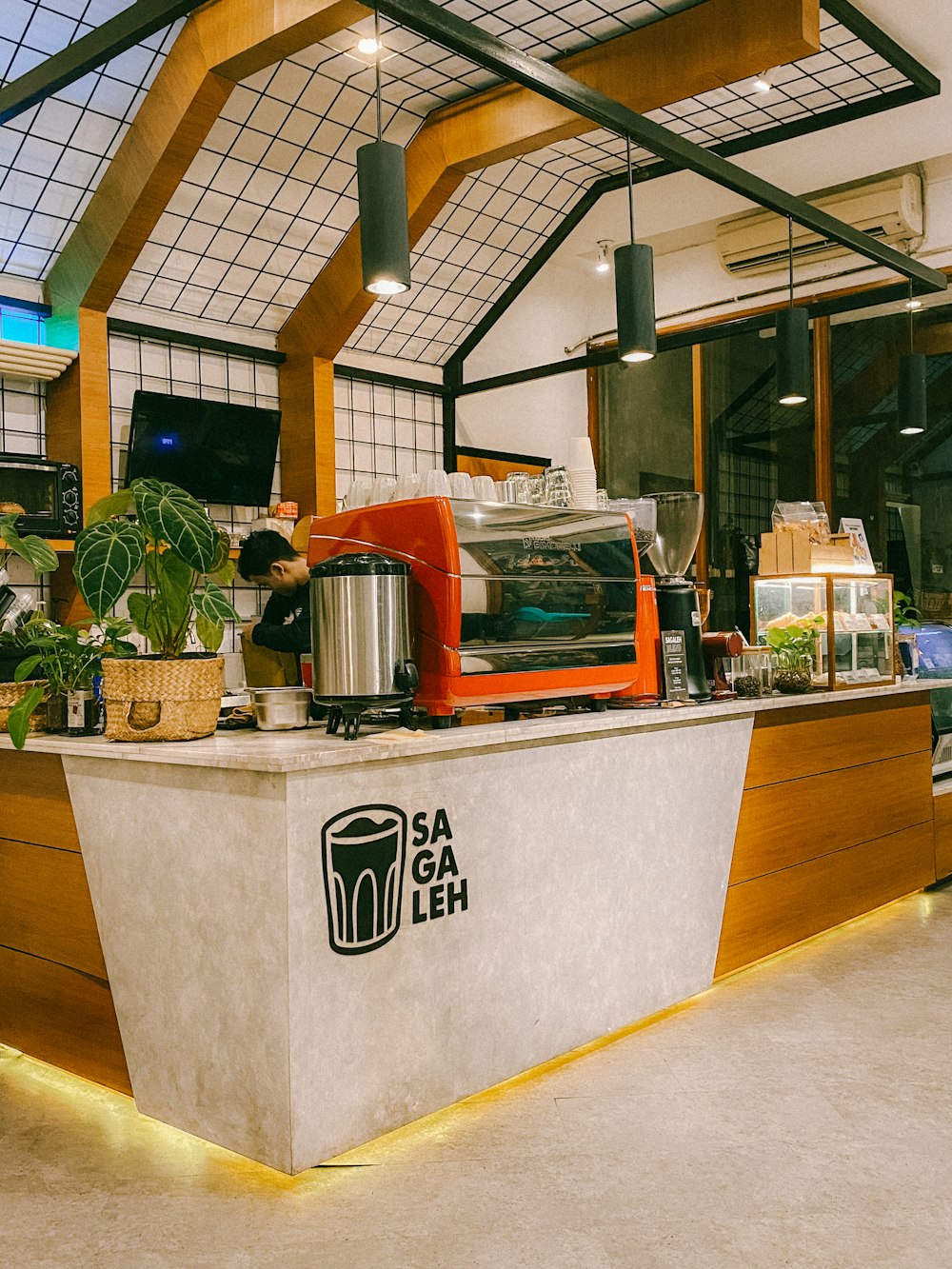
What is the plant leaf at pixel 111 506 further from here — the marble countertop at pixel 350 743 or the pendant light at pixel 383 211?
the pendant light at pixel 383 211

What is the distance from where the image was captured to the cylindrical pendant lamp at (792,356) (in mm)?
4637

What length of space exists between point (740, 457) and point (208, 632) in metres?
5.40

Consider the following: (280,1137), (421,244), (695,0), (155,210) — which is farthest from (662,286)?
(280,1137)

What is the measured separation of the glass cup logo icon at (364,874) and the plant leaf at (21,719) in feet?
2.72

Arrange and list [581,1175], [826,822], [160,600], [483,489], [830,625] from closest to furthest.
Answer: [581,1175]
[160,600]
[483,489]
[826,822]
[830,625]

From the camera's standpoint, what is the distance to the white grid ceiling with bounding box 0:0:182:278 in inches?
176

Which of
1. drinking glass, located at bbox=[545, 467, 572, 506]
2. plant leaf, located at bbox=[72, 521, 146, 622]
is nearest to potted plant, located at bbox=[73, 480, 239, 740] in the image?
plant leaf, located at bbox=[72, 521, 146, 622]

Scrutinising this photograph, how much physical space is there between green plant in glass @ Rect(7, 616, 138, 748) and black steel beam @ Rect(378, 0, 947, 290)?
175cm

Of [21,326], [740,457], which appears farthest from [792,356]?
[21,326]

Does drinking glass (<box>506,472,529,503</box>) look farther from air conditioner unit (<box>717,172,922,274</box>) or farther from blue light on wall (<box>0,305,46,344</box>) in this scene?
air conditioner unit (<box>717,172,922,274</box>)

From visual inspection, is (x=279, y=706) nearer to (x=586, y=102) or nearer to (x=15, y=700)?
(x=15, y=700)

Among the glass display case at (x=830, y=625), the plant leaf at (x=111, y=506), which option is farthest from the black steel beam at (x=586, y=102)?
the glass display case at (x=830, y=625)

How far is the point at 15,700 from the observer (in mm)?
2830

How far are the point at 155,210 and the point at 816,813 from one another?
3860 millimetres
